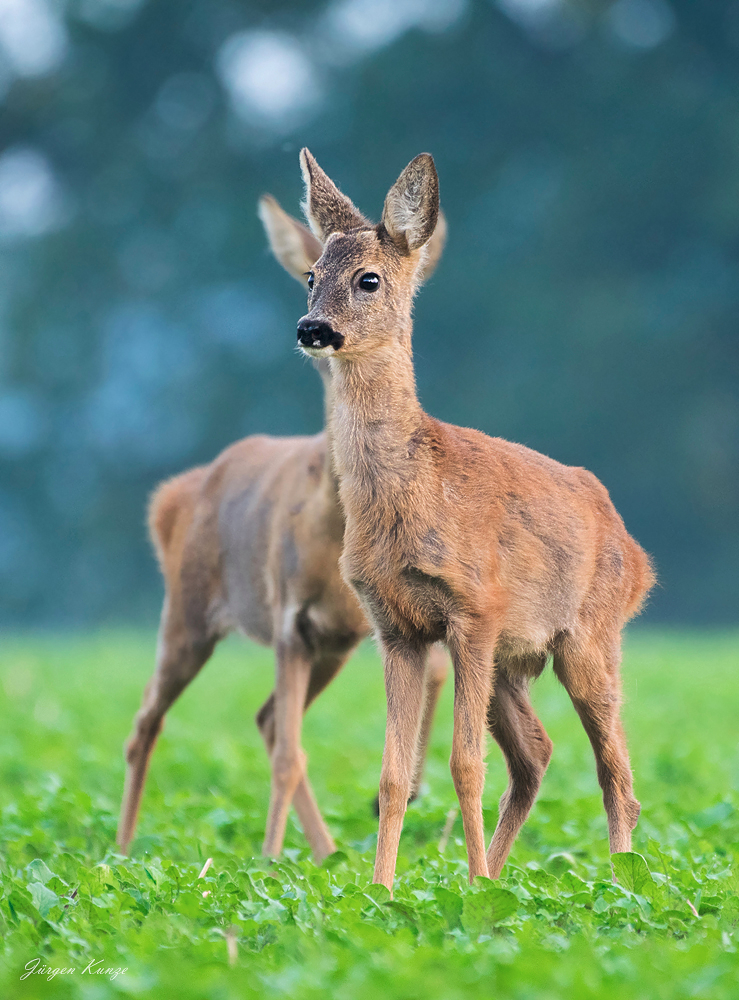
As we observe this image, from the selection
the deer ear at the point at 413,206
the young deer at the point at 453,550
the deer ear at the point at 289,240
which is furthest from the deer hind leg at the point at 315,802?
the deer ear at the point at 413,206

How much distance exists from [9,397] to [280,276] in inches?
256

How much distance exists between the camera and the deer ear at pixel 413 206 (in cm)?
445

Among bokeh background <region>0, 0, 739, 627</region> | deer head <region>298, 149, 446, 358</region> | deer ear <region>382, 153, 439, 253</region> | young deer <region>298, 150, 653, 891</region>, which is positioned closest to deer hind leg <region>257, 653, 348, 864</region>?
young deer <region>298, 150, 653, 891</region>

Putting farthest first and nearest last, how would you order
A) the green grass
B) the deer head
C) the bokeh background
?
the bokeh background < the deer head < the green grass

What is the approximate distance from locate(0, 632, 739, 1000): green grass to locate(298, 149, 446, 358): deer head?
5.48 ft

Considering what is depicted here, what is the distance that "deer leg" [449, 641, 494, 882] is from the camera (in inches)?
162

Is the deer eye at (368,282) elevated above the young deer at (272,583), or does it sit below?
above

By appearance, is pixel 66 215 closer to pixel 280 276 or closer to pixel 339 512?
pixel 280 276

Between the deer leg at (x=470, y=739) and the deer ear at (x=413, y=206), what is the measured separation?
4.70ft

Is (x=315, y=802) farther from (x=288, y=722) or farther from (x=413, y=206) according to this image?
(x=413, y=206)

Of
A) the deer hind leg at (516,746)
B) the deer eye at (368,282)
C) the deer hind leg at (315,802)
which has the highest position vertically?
the deer eye at (368,282)

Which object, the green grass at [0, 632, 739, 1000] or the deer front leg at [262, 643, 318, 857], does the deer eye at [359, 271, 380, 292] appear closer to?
the green grass at [0, 632, 739, 1000]

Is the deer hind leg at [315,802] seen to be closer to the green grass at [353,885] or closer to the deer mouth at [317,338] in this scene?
the green grass at [353,885]

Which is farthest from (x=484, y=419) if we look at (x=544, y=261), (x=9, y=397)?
(x=9, y=397)
